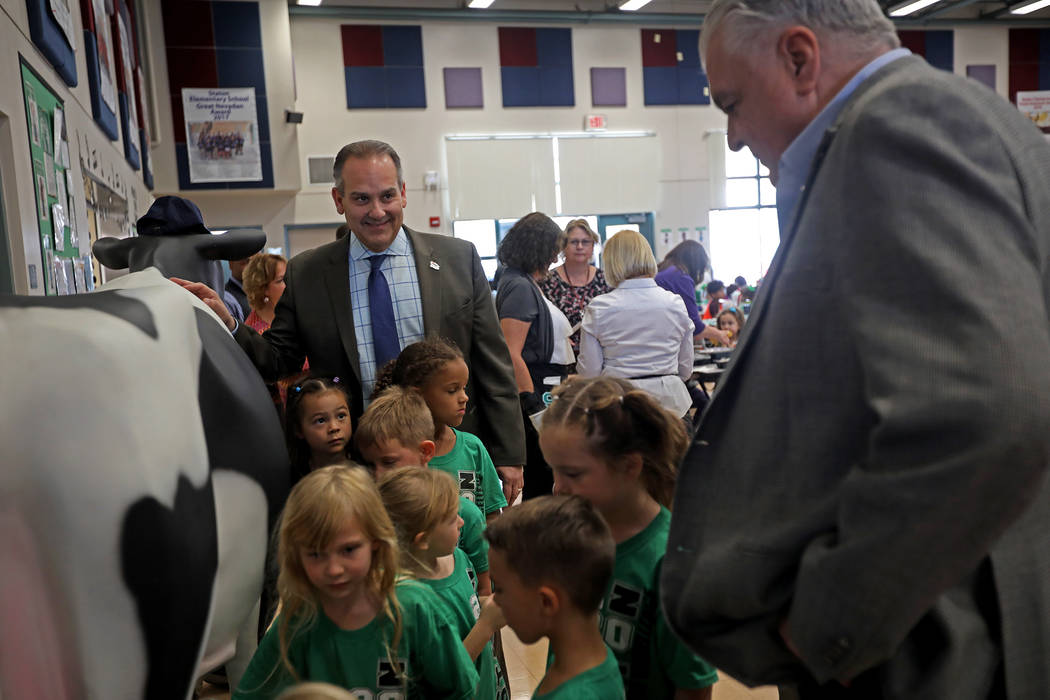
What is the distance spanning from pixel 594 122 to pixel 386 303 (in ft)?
42.0

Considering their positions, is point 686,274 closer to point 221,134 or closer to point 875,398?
point 875,398

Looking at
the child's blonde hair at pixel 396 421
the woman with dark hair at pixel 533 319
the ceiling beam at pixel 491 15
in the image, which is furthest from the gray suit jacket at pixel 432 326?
the ceiling beam at pixel 491 15

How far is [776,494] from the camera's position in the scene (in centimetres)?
104

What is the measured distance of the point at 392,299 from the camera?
267 centimetres

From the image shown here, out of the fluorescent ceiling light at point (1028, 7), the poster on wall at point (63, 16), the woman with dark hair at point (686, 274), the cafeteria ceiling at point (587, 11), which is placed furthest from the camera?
the fluorescent ceiling light at point (1028, 7)

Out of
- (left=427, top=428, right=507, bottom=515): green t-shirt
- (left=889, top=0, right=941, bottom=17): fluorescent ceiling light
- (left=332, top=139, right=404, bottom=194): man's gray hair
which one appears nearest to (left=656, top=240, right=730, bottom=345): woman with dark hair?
(left=427, top=428, right=507, bottom=515): green t-shirt

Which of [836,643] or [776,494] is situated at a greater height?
[776,494]

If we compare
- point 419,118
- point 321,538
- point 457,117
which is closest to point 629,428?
point 321,538

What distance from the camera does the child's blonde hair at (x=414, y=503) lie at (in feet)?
6.23

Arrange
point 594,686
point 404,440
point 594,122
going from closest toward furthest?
point 594,686
point 404,440
point 594,122

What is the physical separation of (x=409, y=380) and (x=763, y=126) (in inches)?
57.1

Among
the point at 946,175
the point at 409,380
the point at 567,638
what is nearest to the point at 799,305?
the point at 946,175

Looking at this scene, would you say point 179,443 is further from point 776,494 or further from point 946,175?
point 946,175

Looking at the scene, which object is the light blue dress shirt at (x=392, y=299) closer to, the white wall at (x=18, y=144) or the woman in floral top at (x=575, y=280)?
the white wall at (x=18, y=144)
